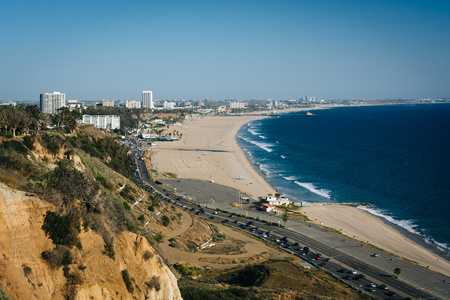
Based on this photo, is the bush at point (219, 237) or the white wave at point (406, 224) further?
the white wave at point (406, 224)

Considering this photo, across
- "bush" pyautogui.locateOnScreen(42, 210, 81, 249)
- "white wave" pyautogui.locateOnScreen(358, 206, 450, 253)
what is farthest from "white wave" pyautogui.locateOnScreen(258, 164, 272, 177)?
"bush" pyautogui.locateOnScreen(42, 210, 81, 249)

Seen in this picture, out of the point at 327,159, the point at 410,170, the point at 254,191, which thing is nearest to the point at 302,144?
the point at 327,159

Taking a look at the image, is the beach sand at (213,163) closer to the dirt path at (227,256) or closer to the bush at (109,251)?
the dirt path at (227,256)

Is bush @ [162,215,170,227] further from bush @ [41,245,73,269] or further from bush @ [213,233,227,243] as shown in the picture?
bush @ [41,245,73,269]

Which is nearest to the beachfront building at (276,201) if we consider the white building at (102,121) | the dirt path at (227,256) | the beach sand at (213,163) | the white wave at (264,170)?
the beach sand at (213,163)

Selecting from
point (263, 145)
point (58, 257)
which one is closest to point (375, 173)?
point (263, 145)
